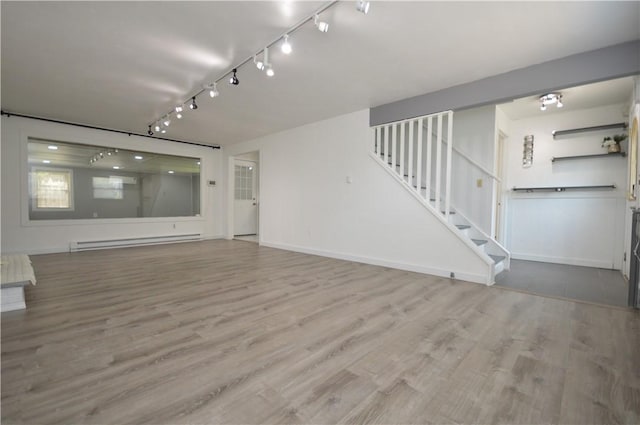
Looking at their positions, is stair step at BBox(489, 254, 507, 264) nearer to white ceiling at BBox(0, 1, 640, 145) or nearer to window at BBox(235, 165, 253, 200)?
white ceiling at BBox(0, 1, 640, 145)

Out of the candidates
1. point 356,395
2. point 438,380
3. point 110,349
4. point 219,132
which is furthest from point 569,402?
point 219,132

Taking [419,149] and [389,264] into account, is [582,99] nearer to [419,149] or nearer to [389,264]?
[419,149]

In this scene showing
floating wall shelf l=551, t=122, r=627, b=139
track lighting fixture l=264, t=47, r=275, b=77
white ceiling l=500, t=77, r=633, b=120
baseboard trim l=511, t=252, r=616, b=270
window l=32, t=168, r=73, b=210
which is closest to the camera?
track lighting fixture l=264, t=47, r=275, b=77

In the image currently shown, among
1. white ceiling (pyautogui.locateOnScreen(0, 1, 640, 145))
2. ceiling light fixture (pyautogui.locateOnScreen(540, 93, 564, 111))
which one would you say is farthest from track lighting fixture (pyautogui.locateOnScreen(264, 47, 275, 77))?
ceiling light fixture (pyautogui.locateOnScreen(540, 93, 564, 111))

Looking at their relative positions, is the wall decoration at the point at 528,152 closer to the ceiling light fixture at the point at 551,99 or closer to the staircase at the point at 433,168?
the ceiling light fixture at the point at 551,99

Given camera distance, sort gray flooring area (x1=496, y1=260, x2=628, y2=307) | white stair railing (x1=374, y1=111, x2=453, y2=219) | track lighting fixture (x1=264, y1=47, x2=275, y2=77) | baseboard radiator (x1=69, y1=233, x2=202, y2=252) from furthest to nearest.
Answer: baseboard radiator (x1=69, y1=233, x2=202, y2=252)
white stair railing (x1=374, y1=111, x2=453, y2=219)
gray flooring area (x1=496, y1=260, x2=628, y2=307)
track lighting fixture (x1=264, y1=47, x2=275, y2=77)

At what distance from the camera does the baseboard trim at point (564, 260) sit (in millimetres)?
4469

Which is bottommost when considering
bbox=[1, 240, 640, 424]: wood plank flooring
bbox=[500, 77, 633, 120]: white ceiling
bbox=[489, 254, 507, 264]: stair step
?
bbox=[1, 240, 640, 424]: wood plank flooring

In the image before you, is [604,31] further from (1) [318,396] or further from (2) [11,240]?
(2) [11,240]

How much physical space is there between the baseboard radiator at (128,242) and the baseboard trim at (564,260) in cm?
728

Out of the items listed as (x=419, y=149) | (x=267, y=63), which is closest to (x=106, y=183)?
(x=267, y=63)

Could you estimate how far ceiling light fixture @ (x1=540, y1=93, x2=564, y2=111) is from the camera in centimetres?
409

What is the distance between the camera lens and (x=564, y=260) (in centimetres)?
478

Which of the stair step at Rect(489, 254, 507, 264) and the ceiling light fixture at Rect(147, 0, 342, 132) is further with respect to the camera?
the stair step at Rect(489, 254, 507, 264)
